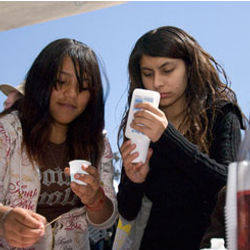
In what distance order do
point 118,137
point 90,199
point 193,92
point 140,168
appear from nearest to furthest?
point 140,168
point 90,199
point 193,92
point 118,137

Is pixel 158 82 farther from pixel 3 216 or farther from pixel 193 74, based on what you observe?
pixel 3 216

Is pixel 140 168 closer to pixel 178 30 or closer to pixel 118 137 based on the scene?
pixel 118 137

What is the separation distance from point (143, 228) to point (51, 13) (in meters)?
2.38

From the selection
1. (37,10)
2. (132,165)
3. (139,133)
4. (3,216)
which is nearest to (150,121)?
(139,133)

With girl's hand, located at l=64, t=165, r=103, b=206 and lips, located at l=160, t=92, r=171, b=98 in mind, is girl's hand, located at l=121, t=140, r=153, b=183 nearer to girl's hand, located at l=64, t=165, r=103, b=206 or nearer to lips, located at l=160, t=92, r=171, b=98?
girl's hand, located at l=64, t=165, r=103, b=206

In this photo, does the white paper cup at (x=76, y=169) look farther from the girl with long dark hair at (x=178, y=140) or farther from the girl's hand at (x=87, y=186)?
the girl with long dark hair at (x=178, y=140)

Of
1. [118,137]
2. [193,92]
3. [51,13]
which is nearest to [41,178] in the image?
[118,137]

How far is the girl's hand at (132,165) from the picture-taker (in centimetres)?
174

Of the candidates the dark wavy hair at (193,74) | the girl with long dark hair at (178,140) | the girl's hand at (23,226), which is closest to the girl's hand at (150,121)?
the girl with long dark hair at (178,140)

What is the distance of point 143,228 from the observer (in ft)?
5.96

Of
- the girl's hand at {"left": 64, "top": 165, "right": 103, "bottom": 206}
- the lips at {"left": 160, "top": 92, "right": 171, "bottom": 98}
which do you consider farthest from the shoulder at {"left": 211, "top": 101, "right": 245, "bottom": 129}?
the girl's hand at {"left": 64, "top": 165, "right": 103, "bottom": 206}

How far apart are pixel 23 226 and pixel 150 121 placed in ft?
2.14

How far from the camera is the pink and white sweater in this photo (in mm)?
1942

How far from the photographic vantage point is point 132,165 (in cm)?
180
